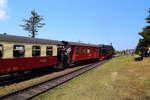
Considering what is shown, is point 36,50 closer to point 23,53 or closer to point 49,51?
point 23,53

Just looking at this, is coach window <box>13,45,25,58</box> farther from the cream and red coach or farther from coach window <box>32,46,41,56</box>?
coach window <box>32,46,41,56</box>

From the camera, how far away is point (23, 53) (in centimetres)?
1236

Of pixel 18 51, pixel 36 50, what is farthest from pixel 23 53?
pixel 36 50

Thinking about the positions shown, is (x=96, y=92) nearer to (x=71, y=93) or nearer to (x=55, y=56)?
(x=71, y=93)

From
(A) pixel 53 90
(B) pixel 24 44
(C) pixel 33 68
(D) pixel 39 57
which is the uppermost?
(B) pixel 24 44

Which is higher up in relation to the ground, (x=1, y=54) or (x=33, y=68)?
(x=1, y=54)

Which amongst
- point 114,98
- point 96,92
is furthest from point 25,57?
point 114,98

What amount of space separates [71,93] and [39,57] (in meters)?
6.45

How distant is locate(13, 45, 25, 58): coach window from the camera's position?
11.6 meters

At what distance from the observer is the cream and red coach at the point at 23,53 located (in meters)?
10.8

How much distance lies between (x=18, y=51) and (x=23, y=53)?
0.48 metres

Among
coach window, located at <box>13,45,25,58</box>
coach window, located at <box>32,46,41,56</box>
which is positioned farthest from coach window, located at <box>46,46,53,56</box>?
coach window, located at <box>13,45,25,58</box>

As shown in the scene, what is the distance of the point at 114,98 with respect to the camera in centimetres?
770

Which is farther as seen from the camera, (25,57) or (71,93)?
(25,57)
